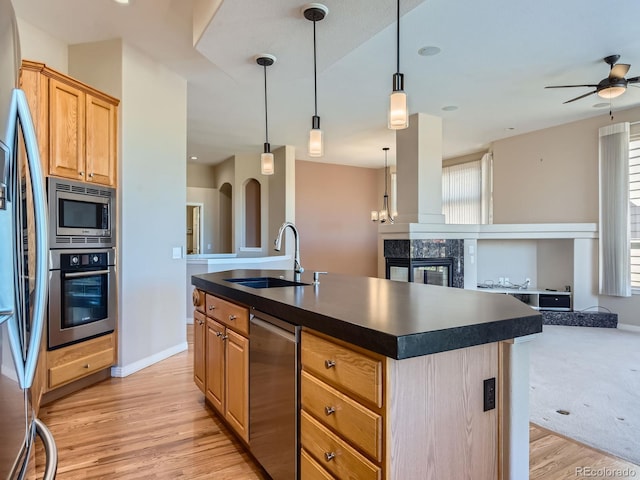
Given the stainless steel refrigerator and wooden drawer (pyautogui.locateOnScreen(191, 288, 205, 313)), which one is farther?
wooden drawer (pyautogui.locateOnScreen(191, 288, 205, 313))

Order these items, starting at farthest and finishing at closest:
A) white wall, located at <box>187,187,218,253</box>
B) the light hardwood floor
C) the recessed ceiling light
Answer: white wall, located at <box>187,187,218,253</box> → the recessed ceiling light → the light hardwood floor

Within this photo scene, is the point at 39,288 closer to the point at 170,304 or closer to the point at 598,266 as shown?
the point at 170,304

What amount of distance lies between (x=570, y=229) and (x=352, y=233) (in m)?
4.61

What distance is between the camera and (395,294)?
1.89 m

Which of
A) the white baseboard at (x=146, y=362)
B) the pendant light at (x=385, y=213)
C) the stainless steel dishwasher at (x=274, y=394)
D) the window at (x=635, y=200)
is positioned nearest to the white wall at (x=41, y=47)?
the white baseboard at (x=146, y=362)

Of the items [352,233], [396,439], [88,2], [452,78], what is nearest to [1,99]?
[396,439]

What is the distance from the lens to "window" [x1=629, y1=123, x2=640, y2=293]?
5.21 metres

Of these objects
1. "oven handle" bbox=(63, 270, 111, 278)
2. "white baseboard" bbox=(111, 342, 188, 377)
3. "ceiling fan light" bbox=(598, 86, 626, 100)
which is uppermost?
"ceiling fan light" bbox=(598, 86, 626, 100)

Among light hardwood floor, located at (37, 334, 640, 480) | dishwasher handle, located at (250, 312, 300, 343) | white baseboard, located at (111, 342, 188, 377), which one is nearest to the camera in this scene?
dishwasher handle, located at (250, 312, 300, 343)

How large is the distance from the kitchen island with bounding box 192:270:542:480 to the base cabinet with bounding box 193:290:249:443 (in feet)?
1.80

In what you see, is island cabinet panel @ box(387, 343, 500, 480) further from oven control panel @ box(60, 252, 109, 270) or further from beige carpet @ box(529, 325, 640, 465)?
oven control panel @ box(60, 252, 109, 270)

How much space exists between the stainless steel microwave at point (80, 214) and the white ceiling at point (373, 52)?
136cm

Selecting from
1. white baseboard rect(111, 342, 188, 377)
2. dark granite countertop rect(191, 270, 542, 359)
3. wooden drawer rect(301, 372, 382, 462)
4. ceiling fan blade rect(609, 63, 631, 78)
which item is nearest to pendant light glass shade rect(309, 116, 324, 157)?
dark granite countertop rect(191, 270, 542, 359)

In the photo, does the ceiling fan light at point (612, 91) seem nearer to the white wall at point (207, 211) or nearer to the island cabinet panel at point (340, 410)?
the island cabinet panel at point (340, 410)
